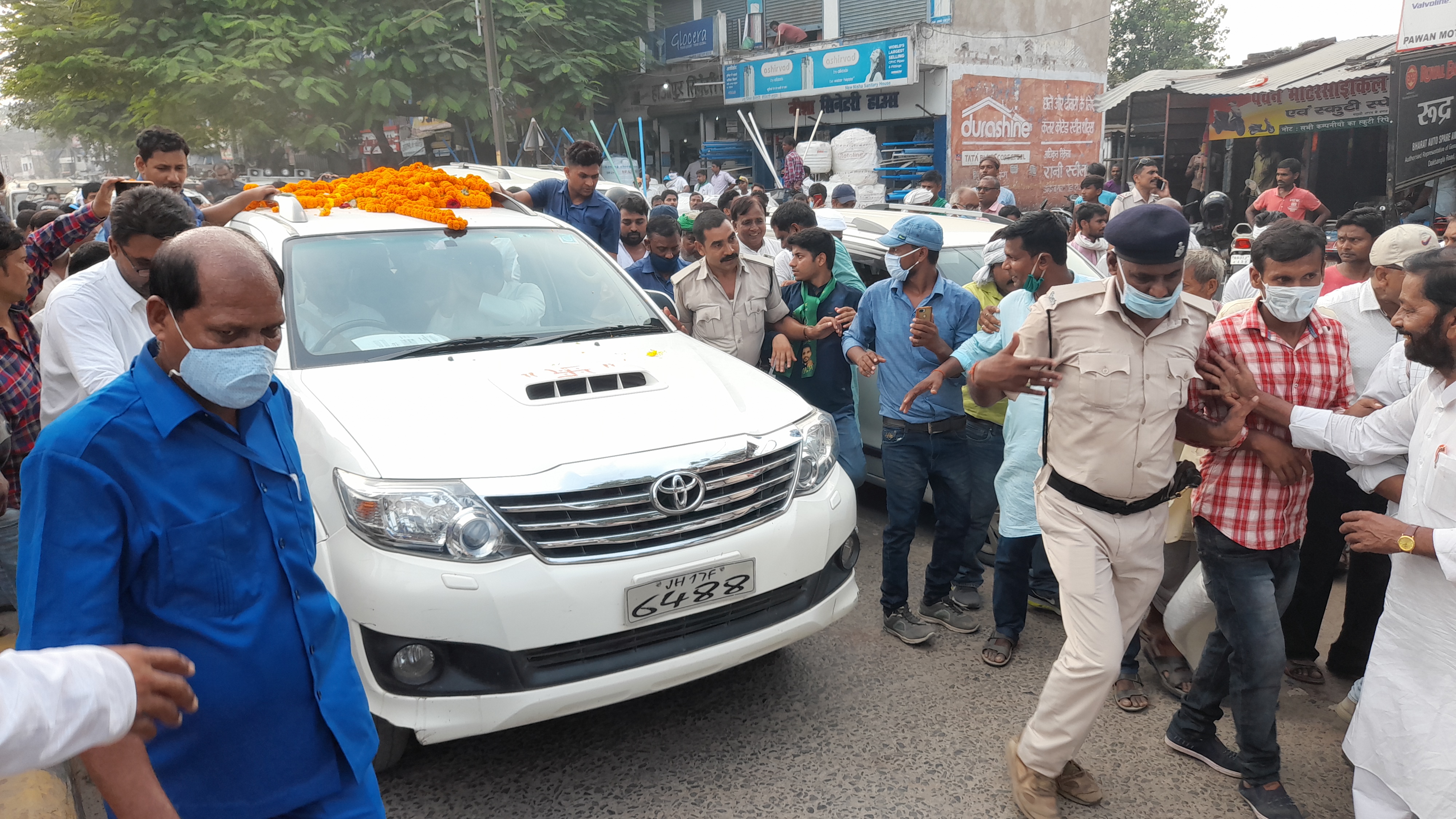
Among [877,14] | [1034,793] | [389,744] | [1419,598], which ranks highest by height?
[877,14]

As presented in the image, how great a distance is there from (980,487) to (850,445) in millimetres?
698

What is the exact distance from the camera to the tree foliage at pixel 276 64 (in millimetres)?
18844

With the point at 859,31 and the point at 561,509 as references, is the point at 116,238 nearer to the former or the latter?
the point at 561,509

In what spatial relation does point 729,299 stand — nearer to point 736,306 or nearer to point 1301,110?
point 736,306

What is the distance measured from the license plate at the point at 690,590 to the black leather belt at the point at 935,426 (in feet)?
4.48

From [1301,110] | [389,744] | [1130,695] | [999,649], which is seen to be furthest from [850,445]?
[1301,110]

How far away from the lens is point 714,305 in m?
4.89

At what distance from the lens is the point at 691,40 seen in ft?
84.6

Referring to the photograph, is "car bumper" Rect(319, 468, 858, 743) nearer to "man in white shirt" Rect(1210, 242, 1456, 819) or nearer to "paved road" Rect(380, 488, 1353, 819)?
"paved road" Rect(380, 488, 1353, 819)

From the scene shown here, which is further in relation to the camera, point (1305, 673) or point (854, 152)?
point (854, 152)

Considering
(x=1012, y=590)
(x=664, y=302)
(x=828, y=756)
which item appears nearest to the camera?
(x=828, y=756)

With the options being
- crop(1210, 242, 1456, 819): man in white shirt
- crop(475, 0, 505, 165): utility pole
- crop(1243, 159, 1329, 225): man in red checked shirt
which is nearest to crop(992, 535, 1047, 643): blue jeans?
crop(1210, 242, 1456, 819): man in white shirt

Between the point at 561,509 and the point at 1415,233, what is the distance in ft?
11.2

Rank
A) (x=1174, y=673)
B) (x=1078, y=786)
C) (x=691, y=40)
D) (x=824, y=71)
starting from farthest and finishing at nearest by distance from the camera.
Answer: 1. (x=691, y=40)
2. (x=824, y=71)
3. (x=1174, y=673)
4. (x=1078, y=786)
